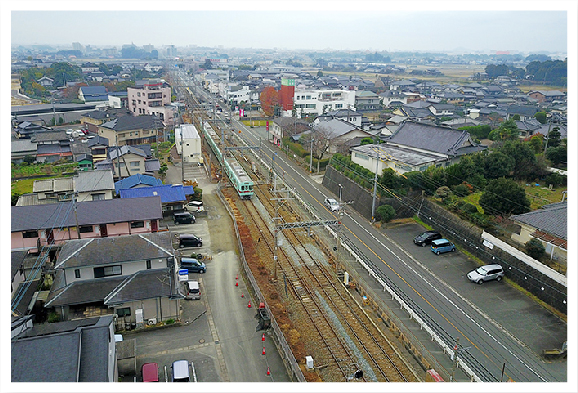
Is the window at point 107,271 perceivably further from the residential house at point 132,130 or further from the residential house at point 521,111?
the residential house at point 521,111

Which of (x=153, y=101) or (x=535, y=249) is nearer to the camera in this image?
(x=535, y=249)

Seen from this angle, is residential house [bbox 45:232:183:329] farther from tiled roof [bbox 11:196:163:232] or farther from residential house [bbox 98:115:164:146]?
residential house [bbox 98:115:164:146]

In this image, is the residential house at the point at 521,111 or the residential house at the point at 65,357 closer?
the residential house at the point at 65,357

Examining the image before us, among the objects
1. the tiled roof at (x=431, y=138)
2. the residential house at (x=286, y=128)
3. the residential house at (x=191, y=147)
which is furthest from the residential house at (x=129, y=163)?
the tiled roof at (x=431, y=138)

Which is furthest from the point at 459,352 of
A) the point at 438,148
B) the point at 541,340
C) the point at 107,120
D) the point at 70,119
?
the point at 70,119

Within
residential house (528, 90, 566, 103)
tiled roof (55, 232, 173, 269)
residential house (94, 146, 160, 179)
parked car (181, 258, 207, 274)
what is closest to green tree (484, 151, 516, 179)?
parked car (181, 258, 207, 274)

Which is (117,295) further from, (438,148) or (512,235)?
(438,148)

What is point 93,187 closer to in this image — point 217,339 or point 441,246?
point 217,339

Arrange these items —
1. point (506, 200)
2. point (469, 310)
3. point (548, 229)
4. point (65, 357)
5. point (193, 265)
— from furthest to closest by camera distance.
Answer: point (506, 200) < point (193, 265) < point (548, 229) < point (469, 310) < point (65, 357)

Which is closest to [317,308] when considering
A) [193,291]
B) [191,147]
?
[193,291]
